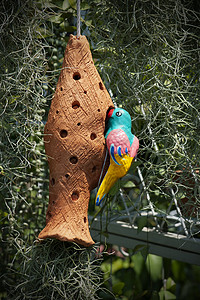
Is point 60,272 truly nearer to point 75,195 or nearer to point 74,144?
point 75,195

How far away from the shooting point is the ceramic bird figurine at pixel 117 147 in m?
0.90

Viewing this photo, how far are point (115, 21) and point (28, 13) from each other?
30 centimetres

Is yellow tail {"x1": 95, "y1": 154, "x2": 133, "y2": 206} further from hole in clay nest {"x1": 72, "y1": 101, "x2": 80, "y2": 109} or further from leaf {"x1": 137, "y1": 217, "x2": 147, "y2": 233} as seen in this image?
leaf {"x1": 137, "y1": 217, "x2": 147, "y2": 233}

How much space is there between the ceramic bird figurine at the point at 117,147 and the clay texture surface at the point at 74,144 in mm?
30

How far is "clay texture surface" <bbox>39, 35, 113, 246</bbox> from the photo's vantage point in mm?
914

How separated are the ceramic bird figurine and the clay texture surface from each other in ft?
0.10

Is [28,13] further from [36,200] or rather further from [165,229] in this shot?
[165,229]

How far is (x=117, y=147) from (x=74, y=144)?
0.11 m

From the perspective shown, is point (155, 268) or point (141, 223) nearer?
point (141, 223)

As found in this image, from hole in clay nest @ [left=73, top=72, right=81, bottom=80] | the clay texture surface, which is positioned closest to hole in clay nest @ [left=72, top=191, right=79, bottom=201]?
the clay texture surface

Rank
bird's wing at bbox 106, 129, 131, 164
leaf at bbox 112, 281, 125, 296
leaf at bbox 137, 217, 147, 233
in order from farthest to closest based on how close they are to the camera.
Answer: leaf at bbox 112, 281, 125, 296
leaf at bbox 137, 217, 147, 233
bird's wing at bbox 106, 129, 131, 164

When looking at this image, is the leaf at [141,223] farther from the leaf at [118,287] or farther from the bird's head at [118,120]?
the bird's head at [118,120]

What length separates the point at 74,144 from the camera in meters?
0.91

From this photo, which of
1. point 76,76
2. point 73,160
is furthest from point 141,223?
point 76,76
